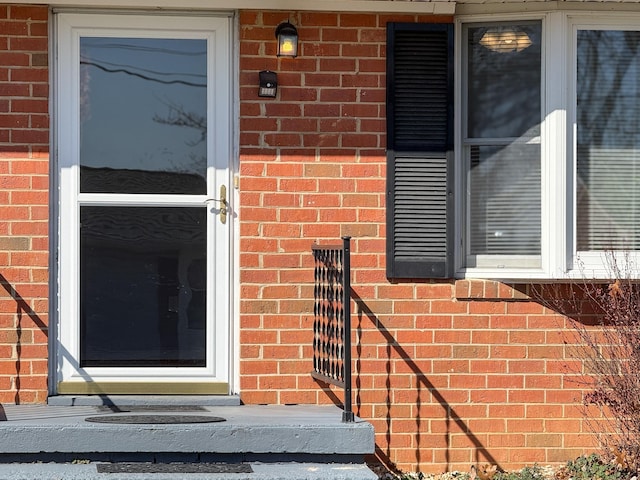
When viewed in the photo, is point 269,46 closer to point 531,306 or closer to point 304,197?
point 304,197

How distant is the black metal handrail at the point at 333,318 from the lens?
18.2 ft

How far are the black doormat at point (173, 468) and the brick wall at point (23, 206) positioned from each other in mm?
1158

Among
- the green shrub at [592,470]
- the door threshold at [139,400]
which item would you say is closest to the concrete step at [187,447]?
the door threshold at [139,400]

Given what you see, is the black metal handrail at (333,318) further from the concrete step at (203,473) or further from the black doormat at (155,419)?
the black doormat at (155,419)

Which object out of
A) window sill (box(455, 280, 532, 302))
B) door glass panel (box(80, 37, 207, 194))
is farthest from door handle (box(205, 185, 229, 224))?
window sill (box(455, 280, 532, 302))

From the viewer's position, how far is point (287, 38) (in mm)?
6293

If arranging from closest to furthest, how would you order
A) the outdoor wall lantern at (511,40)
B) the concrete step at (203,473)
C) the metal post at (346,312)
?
the concrete step at (203,473) < the metal post at (346,312) < the outdoor wall lantern at (511,40)

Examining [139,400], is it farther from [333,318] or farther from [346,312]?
[346,312]

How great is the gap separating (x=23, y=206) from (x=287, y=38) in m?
1.88

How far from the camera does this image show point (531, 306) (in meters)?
6.45

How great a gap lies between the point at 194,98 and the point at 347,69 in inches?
37.9

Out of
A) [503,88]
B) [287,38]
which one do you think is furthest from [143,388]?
[503,88]

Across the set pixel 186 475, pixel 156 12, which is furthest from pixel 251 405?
pixel 156 12

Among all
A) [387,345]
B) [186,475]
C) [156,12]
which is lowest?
A: [186,475]
